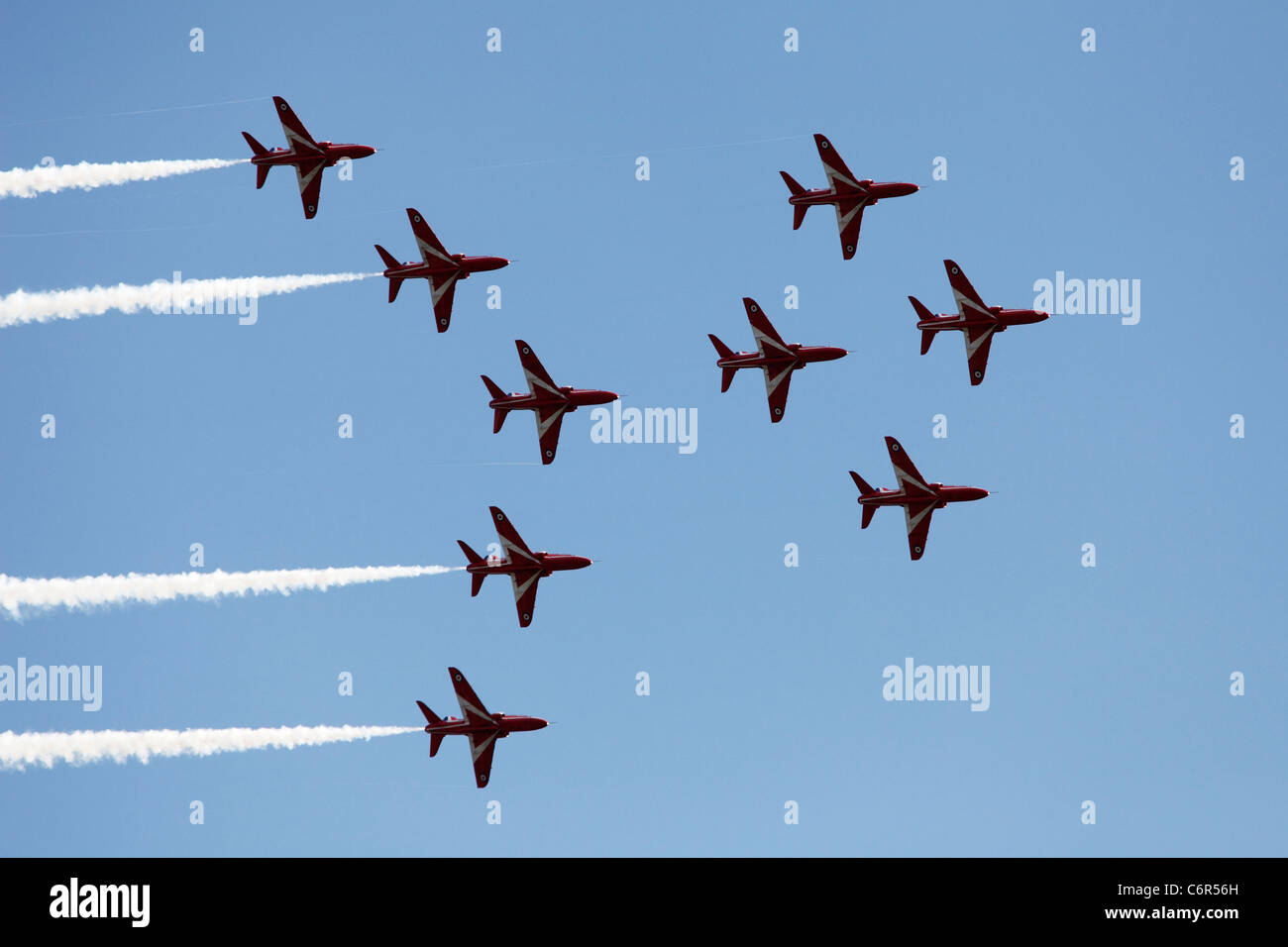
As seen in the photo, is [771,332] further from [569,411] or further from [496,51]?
[496,51]

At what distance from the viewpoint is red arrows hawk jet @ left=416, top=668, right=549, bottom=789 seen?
93.7m

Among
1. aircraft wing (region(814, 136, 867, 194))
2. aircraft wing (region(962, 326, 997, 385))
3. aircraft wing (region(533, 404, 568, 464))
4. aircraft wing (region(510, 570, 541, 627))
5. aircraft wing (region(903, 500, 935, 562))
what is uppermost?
aircraft wing (region(814, 136, 867, 194))

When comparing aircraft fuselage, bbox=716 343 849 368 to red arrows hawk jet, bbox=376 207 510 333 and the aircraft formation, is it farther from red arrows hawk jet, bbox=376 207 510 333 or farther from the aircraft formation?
red arrows hawk jet, bbox=376 207 510 333

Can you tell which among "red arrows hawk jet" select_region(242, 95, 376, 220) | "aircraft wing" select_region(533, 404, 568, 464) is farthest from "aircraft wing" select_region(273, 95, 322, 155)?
"aircraft wing" select_region(533, 404, 568, 464)

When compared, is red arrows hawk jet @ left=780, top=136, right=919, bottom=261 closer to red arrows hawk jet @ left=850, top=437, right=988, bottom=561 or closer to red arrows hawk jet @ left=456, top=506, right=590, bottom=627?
red arrows hawk jet @ left=850, top=437, right=988, bottom=561

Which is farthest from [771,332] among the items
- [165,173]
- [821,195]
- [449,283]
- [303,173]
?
[165,173]

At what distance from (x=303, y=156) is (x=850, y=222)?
2732 centimetres

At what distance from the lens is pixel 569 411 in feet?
316

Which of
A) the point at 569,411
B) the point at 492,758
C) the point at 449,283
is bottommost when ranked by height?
the point at 492,758

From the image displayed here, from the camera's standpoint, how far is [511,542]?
94.6m

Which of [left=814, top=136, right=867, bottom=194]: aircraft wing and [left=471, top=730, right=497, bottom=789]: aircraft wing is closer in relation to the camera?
[left=471, top=730, right=497, bottom=789]: aircraft wing

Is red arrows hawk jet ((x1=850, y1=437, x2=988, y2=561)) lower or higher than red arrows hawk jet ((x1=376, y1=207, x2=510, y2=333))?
lower

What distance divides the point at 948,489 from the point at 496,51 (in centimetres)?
3106

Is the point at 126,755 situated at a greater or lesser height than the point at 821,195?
lesser
